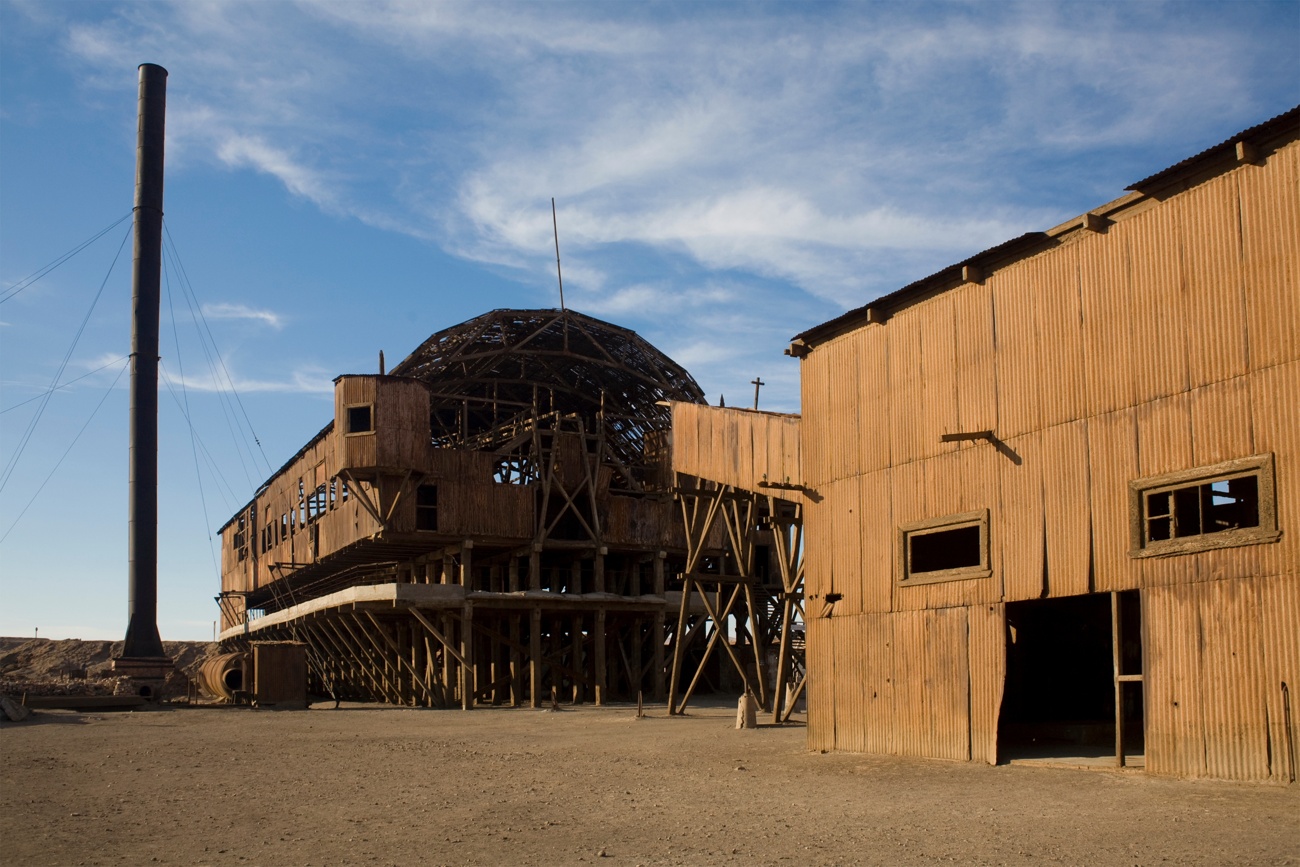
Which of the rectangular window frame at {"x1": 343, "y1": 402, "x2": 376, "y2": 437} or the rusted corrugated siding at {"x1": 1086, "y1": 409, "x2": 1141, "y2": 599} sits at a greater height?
the rectangular window frame at {"x1": 343, "y1": 402, "x2": 376, "y2": 437}

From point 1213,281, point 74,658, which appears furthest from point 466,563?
point 74,658

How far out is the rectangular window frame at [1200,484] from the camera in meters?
14.4

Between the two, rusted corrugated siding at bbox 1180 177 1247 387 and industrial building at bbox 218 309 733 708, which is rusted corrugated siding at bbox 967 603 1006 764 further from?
industrial building at bbox 218 309 733 708

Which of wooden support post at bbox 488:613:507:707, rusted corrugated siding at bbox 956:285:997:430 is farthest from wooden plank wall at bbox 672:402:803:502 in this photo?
wooden support post at bbox 488:613:507:707

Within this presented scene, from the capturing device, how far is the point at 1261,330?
14539 mm

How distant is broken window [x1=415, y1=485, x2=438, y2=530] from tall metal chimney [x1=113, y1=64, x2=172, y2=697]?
11.7 meters

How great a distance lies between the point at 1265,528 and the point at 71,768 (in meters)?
17.7

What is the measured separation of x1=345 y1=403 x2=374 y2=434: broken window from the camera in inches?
1512

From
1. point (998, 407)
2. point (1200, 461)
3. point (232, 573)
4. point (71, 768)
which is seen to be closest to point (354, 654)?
point (232, 573)

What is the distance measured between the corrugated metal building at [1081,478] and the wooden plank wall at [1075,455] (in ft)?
0.11

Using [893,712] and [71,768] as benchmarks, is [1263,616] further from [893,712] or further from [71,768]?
[71,768]

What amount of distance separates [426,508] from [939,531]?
23511mm

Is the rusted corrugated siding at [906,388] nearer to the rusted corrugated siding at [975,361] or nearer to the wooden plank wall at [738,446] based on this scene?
the rusted corrugated siding at [975,361]

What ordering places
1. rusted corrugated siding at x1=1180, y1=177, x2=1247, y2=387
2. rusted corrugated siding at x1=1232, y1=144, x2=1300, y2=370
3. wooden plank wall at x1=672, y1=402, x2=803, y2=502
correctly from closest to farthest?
rusted corrugated siding at x1=1232, y1=144, x2=1300, y2=370, rusted corrugated siding at x1=1180, y1=177, x2=1247, y2=387, wooden plank wall at x1=672, y1=402, x2=803, y2=502
